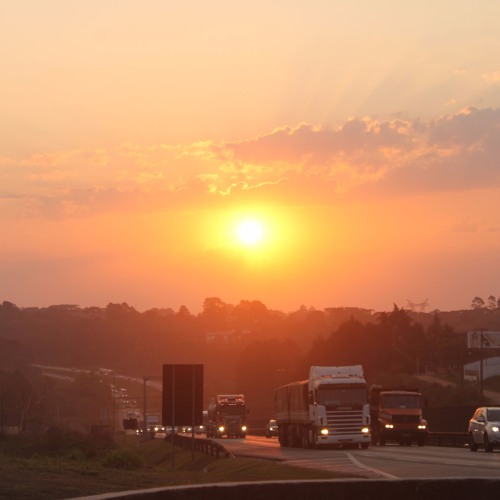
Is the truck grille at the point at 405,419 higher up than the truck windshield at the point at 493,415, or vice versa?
the truck grille at the point at 405,419

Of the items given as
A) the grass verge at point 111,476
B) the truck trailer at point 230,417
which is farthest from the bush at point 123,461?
the truck trailer at point 230,417

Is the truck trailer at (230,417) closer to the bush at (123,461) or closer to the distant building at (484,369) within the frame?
the bush at (123,461)

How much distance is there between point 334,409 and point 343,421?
63 centimetres

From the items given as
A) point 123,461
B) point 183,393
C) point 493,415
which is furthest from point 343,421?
point 183,393

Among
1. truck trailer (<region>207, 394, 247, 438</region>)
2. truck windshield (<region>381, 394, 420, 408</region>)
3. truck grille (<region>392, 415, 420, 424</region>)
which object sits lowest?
truck grille (<region>392, 415, 420, 424</region>)

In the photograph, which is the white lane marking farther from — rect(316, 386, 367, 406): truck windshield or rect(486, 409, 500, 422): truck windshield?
rect(316, 386, 367, 406): truck windshield

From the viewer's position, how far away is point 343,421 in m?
48.3

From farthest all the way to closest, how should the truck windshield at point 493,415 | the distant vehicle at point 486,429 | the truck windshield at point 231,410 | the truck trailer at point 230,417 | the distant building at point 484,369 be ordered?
the distant building at point 484,369, the truck windshield at point 231,410, the truck trailer at point 230,417, the truck windshield at point 493,415, the distant vehicle at point 486,429

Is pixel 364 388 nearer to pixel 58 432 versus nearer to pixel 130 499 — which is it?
pixel 58 432

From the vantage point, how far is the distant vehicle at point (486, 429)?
4244cm

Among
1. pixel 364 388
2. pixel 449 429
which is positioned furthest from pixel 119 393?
pixel 364 388

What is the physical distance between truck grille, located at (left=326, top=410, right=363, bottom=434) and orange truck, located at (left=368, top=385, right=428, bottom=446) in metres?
6.92

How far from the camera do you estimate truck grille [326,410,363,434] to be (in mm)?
48031

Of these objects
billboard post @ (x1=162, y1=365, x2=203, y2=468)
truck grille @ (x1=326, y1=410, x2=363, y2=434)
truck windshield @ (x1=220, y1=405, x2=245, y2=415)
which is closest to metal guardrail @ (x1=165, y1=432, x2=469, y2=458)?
truck grille @ (x1=326, y1=410, x2=363, y2=434)
